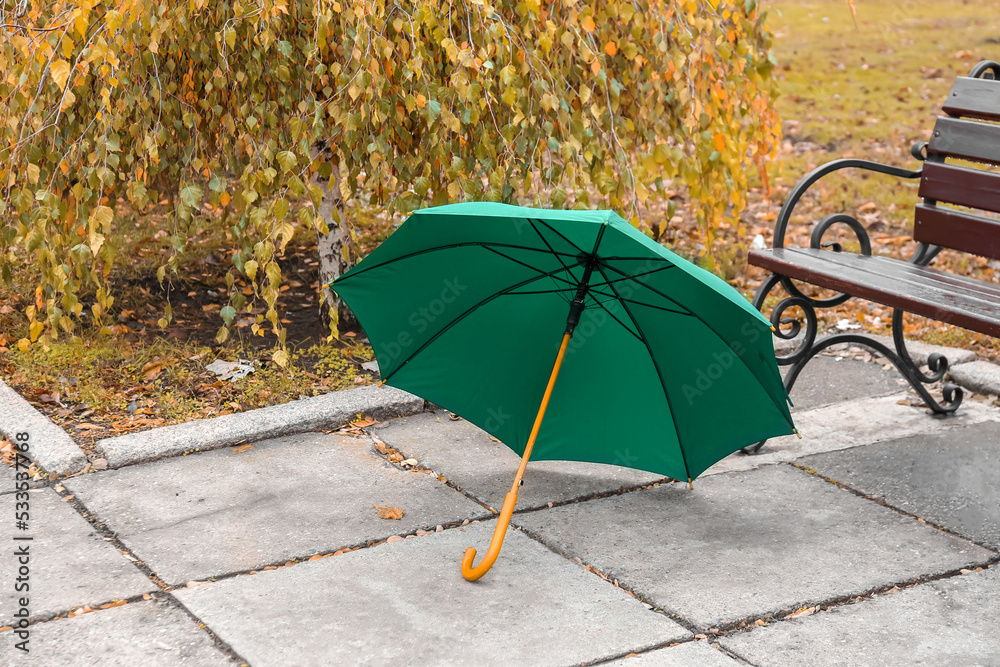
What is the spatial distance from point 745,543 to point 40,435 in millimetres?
2390

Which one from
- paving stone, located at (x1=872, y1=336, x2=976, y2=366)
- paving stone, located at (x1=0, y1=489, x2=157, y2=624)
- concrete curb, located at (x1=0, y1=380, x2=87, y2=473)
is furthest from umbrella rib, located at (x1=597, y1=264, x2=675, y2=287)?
paving stone, located at (x1=872, y1=336, x2=976, y2=366)

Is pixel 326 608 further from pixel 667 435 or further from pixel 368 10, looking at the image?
pixel 368 10

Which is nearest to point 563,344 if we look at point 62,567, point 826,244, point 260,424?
point 260,424

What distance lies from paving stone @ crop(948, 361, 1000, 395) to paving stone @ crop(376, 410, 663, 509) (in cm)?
167

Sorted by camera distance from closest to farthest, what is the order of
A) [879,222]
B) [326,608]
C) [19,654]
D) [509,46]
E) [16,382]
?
[19,654] < [326,608] < [509,46] < [16,382] < [879,222]

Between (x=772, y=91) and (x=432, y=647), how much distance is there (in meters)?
2.92

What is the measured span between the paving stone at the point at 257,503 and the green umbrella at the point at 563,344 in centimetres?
38

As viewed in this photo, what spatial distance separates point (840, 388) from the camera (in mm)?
4363

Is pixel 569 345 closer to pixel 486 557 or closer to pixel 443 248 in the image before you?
pixel 443 248

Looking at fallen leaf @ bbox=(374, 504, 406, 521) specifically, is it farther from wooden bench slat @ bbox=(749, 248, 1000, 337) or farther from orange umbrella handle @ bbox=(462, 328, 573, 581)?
wooden bench slat @ bbox=(749, 248, 1000, 337)

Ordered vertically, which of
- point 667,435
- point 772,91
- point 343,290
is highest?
point 772,91

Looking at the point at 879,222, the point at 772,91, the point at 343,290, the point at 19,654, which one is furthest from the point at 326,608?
the point at 879,222

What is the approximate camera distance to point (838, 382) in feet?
14.5

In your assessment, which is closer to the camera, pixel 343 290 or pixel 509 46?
pixel 343 290
